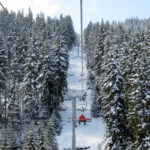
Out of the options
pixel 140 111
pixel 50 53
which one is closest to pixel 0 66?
pixel 50 53

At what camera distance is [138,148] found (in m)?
20.1

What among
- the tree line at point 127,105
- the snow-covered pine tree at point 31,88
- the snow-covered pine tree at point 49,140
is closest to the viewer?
the tree line at point 127,105

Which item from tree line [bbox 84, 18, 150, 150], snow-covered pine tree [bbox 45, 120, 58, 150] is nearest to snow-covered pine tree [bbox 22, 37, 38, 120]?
snow-covered pine tree [bbox 45, 120, 58, 150]

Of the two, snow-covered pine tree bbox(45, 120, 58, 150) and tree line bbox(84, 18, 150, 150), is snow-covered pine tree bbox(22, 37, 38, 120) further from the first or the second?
tree line bbox(84, 18, 150, 150)

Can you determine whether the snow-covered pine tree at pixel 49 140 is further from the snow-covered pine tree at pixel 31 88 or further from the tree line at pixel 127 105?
the snow-covered pine tree at pixel 31 88

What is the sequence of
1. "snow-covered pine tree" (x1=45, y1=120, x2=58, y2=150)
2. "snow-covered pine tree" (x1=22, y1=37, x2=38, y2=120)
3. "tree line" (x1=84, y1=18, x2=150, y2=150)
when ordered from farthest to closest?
"snow-covered pine tree" (x1=22, y1=37, x2=38, y2=120) < "snow-covered pine tree" (x1=45, y1=120, x2=58, y2=150) < "tree line" (x1=84, y1=18, x2=150, y2=150)

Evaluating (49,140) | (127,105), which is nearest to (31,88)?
(49,140)

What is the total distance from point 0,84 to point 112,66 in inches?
755

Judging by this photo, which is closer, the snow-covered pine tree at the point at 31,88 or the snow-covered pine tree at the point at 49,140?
the snow-covered pine tree at the point at 49,140

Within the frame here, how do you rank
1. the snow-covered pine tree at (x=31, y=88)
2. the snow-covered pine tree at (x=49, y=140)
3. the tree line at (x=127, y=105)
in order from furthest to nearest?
1. the snow-covered pine tree at (x=31, y=88)
2. the snow-covered pine tree at (x=49, y=140)
3. the tree line at (x=127, y=105)

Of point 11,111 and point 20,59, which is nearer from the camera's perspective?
point 11,111

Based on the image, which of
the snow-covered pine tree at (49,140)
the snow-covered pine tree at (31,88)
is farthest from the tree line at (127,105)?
the snow-covered pine tree at (31,88)

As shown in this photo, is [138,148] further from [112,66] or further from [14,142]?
[14,142]

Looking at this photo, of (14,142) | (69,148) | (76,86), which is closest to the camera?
(14,142)
